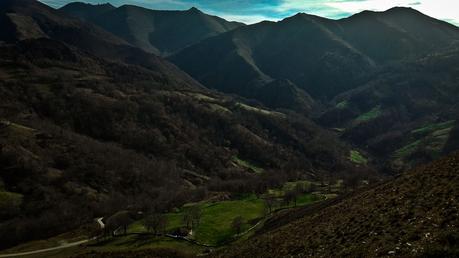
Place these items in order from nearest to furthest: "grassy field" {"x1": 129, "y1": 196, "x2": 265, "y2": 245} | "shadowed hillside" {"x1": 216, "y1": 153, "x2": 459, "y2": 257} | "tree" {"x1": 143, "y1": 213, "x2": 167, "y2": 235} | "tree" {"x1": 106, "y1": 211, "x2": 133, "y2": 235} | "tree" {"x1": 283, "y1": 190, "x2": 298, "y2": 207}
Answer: "shadowed hillside" {"x1": 216, "y1": 153, "x2": 459, "y2": 257} < "grassy field" {"x1": 129, "y1": 196, "x2": 265, "y2": 245} < "tree" {"x1": 143, "y1": 213, "x2": 167, "y2": 235} < "tree" {"x1": 106, "y1": 211, "x2": 133, "y2": 235} < "tree" {"x1": 283, "y1": 190, "x2": 298, "y2": 207}

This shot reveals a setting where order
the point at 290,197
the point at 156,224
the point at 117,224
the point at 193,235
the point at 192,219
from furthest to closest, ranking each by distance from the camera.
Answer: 1. the point at 290,197
2. the point at 117,224
3. the point at 192,219
4. the point at 156,224
5. the point at 193,235

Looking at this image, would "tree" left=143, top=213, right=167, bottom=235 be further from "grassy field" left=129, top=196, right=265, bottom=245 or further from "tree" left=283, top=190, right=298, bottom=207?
"tree" left=283, top=190, right=298, bottom=207

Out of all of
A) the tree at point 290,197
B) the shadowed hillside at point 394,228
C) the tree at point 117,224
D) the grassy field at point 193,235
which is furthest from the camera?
the tree at point 290,197

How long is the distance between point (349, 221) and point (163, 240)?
72540 mm

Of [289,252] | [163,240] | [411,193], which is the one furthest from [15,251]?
[411,193]

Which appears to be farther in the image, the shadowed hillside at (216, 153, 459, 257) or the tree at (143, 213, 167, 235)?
the tree at (143, 213, 167, 235)

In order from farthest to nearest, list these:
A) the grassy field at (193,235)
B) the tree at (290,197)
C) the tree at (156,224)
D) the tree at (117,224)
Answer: the tree at (290,197) → the tree at (117,224) → the tree at (156,224) → the grassy field at (193,235)

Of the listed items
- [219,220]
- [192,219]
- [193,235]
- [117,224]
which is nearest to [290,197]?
[219,220]

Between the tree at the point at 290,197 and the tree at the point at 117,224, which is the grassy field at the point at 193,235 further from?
the tree at the point at 290,197

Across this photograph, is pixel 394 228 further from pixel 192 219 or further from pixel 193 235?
pixel 192 219

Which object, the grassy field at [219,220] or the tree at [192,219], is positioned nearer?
the grassy field at [219,220]

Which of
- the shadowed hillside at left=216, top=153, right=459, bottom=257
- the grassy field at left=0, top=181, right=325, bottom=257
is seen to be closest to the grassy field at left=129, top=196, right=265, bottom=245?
the grassy field at left=0, top=181, right=325, bottom=257

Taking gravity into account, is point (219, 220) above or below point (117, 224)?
above

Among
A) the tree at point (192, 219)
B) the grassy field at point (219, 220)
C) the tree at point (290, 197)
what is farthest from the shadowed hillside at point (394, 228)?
the tree at point (290, 197)
